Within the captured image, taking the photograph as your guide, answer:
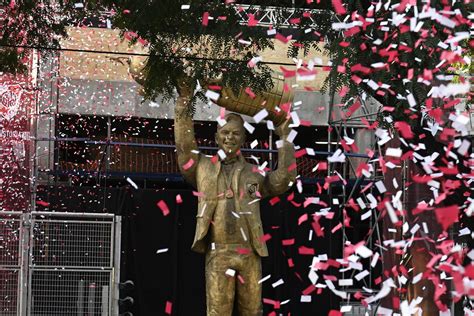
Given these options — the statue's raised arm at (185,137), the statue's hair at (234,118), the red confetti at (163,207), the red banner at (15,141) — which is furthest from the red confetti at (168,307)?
the statue's hair at (234,118)

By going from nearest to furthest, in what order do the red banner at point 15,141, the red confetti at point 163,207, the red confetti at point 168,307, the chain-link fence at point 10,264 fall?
1. the chain-link fence at point 10,264
2. the red confetti at point 163,207
3. the red confetti at point 168,307
4. the red banner at point 15,141

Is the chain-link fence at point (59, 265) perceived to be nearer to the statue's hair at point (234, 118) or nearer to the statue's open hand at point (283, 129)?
the statue's hair at point (234, 118)

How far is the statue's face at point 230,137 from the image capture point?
34.0ft

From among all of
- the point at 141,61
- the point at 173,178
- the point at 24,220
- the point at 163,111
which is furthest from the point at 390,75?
the point at 163,111

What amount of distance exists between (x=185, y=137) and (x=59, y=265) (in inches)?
109

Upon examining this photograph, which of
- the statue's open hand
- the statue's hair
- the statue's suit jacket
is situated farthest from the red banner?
the statue's open hand

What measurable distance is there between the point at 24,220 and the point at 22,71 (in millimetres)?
2322

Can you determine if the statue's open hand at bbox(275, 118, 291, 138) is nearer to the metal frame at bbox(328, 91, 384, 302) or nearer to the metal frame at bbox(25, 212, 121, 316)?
the metal frame at bbox(328, 91, 384, 302)

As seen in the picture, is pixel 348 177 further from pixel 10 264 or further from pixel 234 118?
pixel 234 118

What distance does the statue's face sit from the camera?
1035cm

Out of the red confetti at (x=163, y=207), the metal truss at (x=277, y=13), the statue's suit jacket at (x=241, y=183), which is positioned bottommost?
the red confetti at (x=163, y=207)

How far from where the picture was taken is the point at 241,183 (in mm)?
10570

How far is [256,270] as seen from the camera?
10469mm

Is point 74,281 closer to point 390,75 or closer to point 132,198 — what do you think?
point 132,198
